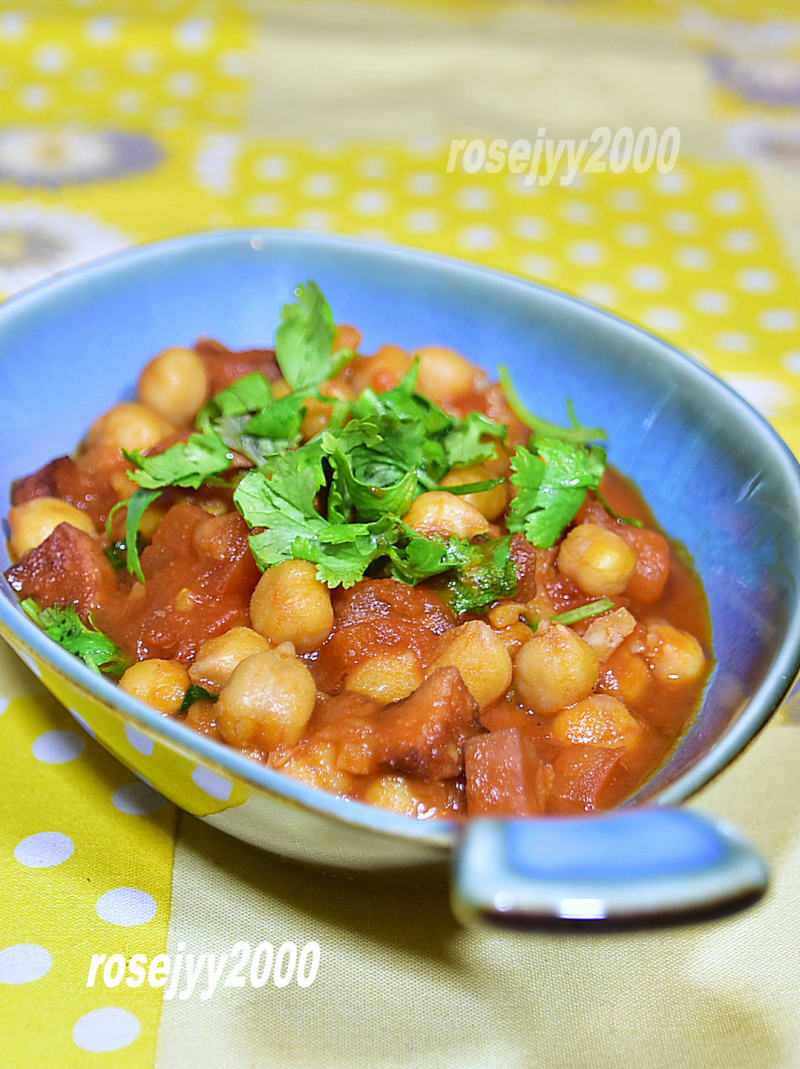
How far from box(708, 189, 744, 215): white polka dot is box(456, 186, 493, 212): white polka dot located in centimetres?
80

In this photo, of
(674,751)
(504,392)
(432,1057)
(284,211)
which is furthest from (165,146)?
(432,1057)

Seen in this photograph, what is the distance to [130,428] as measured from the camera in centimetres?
231

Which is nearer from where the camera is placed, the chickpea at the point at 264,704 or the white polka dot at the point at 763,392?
the chickpea at the point at 264,704

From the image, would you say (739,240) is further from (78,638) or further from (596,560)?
(78,638)

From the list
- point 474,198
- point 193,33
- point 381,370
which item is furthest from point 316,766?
point 193,33

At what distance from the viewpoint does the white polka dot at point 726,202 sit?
12.6 ft

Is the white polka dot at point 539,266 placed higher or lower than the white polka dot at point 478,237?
lower

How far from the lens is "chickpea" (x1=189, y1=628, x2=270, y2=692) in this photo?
1821mm

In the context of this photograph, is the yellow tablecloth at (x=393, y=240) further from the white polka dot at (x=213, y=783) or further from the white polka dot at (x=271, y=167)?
the white polka dot at (x=213, y=783)

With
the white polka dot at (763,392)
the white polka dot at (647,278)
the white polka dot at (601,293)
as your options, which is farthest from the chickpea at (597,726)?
the white polka dot at (647,278)

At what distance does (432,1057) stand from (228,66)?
392cm

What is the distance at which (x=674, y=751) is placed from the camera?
5.78 ft

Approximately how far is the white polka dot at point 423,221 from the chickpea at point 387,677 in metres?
2.24

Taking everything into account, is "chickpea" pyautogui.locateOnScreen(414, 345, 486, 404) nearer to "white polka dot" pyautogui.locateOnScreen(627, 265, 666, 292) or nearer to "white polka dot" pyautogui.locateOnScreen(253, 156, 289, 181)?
"white polka dot" pyautogui.locateOnScreen(627, 265, 666, 292)
